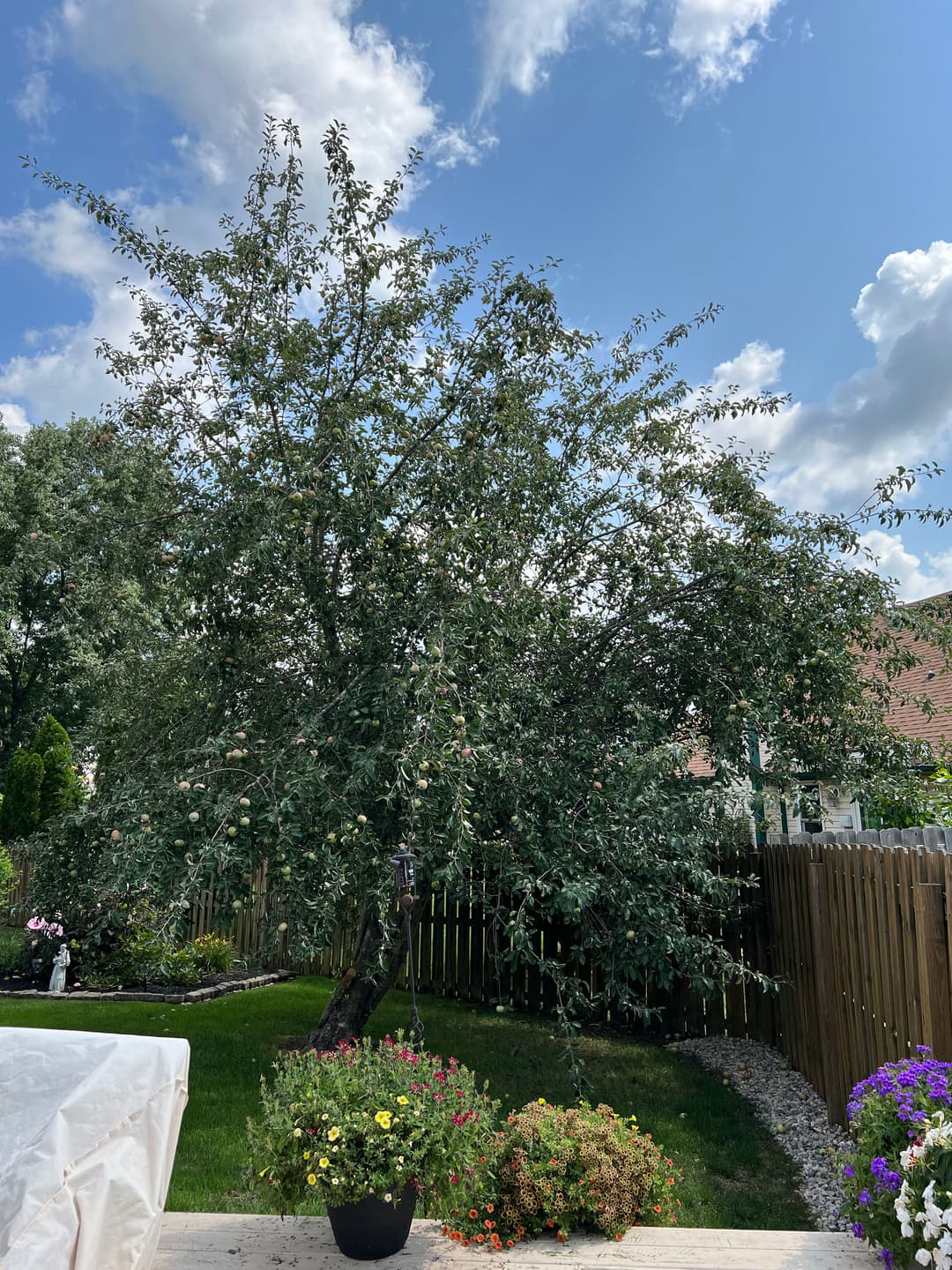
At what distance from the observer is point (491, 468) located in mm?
5125

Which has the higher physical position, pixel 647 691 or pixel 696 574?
pixel 696 574

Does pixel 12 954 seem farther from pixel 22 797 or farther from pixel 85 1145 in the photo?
pixel 85 1145

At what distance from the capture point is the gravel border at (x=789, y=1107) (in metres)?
3.83

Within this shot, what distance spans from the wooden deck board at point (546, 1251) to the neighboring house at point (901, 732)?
2842mm

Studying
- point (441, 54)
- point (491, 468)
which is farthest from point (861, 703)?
point (441, 54)

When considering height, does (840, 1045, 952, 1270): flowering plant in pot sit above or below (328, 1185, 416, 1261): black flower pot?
above

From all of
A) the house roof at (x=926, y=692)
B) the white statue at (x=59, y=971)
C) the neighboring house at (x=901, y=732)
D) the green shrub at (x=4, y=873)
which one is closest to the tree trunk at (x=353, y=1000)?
the neighboring house at (x=901, y=732)

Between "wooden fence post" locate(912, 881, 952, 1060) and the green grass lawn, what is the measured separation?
1095 millimetres

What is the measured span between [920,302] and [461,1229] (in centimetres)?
1009

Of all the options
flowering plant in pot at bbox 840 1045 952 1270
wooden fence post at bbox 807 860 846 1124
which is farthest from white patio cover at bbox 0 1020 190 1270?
wooden fence post at bbox 807 860 846 1124

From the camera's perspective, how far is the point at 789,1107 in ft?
16.3

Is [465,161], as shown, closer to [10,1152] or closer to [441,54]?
[441,54]

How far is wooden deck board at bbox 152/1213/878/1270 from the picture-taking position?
252 centimetres

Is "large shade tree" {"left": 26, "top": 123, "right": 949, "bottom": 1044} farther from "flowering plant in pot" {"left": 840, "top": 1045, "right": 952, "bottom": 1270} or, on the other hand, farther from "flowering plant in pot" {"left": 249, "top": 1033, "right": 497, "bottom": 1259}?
"flowering plant in pot" {"left": 840, "top": 1045, "right": 952, "bottom": 1270}
